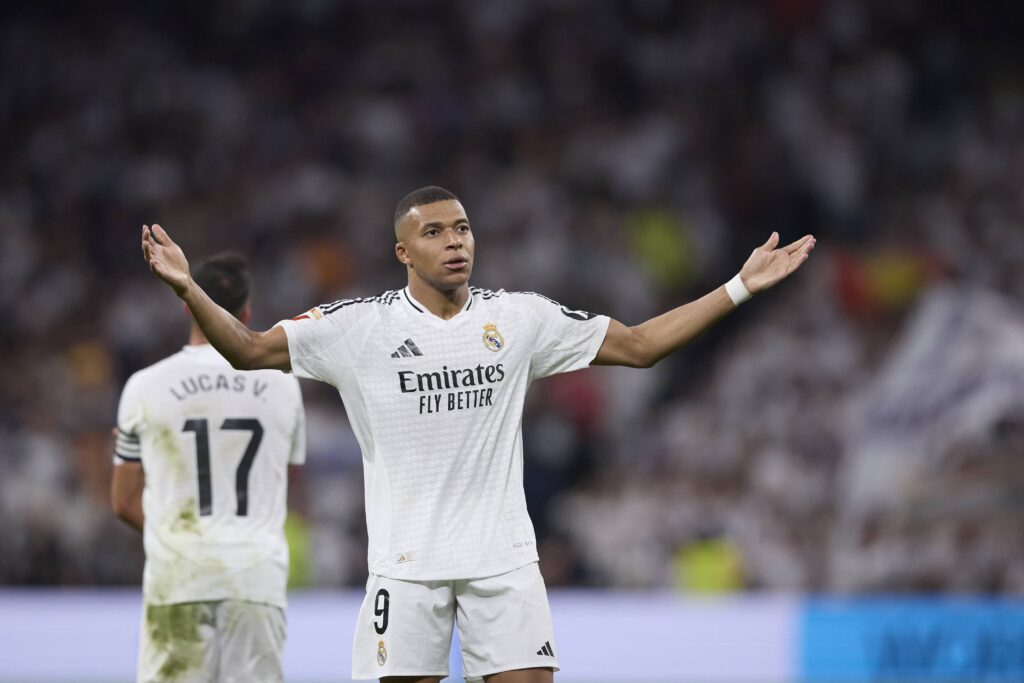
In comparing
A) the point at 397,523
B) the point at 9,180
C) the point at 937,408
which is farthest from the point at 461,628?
the point at 9,180

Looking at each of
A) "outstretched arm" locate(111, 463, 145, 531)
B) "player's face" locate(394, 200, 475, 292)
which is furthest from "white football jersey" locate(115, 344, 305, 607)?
"player's face" locate(394, 200, 475, 292)

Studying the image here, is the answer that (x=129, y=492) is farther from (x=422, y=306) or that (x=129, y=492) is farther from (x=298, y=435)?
(x=422, y=306)

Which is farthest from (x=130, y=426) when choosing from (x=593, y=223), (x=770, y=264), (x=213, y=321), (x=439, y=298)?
(x=593, y=223)

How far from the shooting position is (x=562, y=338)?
524 cm

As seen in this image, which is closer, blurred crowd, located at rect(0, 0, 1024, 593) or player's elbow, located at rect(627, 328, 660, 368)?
player's elbow, located at rect(627, 328, 660, 368)

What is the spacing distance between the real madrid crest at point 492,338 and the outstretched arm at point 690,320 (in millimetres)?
342

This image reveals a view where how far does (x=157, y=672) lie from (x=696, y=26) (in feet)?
40.6

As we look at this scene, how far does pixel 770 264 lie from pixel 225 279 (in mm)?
2255

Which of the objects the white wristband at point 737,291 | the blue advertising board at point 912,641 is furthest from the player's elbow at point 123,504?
the blue advertising board at point 912,641

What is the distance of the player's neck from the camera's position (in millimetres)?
5168

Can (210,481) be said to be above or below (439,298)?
below

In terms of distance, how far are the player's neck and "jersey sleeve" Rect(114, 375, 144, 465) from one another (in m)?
1.61

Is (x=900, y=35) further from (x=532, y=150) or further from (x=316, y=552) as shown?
(x=316, y=552)

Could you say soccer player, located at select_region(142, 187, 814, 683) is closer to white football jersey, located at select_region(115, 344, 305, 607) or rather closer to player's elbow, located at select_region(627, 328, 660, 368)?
player's elbow, located at select_region(627, 328, 660, 368)
